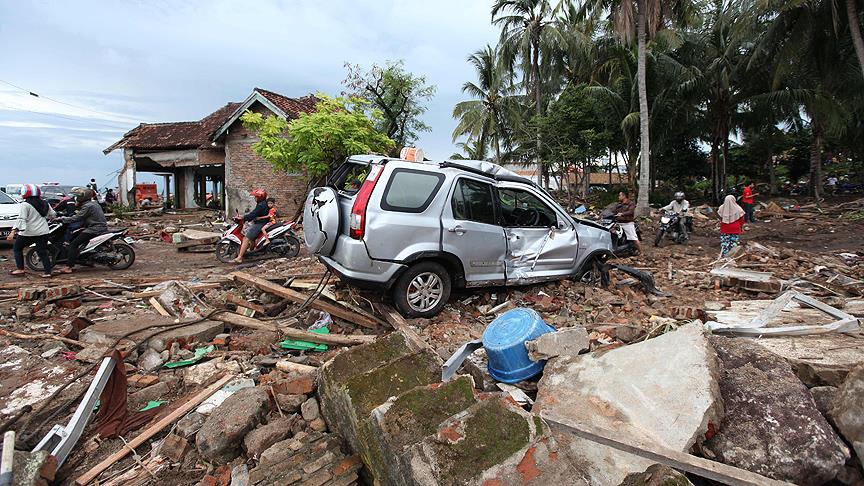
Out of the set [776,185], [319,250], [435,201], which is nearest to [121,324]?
[319,250]

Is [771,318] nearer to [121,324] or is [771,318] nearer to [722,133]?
[121,324]

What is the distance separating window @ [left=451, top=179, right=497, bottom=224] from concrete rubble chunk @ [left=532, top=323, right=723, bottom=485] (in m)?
2.50

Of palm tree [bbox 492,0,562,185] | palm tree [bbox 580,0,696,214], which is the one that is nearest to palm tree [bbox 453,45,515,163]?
palm tree [bbox 492,0,562,185]

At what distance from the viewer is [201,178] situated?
25.8 m

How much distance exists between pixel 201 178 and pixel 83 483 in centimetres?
2647

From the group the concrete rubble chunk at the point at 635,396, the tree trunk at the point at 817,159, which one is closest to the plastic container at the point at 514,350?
the concrete rubble chunk at the point at 635,396

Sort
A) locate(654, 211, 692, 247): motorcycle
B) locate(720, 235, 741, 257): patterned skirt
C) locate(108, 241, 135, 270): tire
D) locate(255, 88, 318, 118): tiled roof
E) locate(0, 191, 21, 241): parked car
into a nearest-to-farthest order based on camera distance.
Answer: locate(108, 241, 135, 270): tire, locate(720, 235, 741, 257): patterned skirt, locate(0, 191, 21, 241): parked car, locate(654, 211, 692, 247): motorcycle, locate(255, 88, 318, 118): tiled roof

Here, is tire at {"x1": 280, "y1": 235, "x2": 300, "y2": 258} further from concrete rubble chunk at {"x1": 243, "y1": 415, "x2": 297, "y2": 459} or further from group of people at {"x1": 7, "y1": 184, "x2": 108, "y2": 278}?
concrete rubble chunk at {"x1": 243, "y1": 415, "x2": 297, "y2": 459}

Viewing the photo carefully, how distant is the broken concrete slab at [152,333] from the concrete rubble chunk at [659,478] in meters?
4.19

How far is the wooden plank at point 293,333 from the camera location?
4.40 m

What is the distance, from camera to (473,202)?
5277 mm

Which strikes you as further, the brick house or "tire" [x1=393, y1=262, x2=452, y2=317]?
the brick house

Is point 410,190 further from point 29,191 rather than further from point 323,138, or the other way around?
point 323,138

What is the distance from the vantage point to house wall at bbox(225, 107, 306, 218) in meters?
18.6
